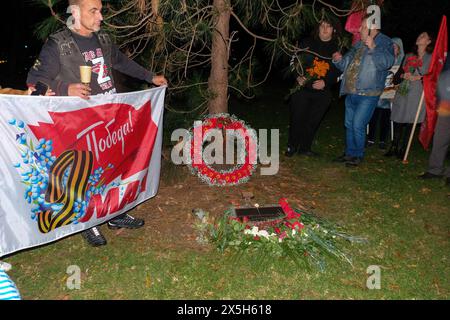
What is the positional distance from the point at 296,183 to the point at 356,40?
239cm

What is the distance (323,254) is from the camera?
3600mm

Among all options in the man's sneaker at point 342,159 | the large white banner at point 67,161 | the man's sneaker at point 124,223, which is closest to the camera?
the large white banner at point 67,161

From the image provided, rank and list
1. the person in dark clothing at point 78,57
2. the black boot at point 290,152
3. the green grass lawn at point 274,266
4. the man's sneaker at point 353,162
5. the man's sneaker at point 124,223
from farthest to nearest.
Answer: the black boot at point 290,152
the man's sneaker at point 353,162
the man's sneaker at point 124,223
the person in dark clothing at point 78,57
the green grass lawn at point 274,266

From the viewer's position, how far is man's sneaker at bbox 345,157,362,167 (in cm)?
612

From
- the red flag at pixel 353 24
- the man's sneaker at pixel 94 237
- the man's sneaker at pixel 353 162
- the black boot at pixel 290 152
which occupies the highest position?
the red flag at pixel 353 24

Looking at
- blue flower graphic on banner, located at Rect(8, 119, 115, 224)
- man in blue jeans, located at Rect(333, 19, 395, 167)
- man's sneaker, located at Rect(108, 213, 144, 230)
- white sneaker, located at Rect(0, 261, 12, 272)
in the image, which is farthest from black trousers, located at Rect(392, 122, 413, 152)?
white sneaker, located at Rect(0, 261, 12, 272)

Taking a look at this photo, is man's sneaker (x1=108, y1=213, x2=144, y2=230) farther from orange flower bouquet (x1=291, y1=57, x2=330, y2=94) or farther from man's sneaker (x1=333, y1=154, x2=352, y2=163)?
man's sneaker (x1=333, y1=154, x2=352, y2=163)

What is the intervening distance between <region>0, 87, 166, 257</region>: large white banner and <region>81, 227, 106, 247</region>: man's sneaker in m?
0.19

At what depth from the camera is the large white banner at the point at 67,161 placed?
302 centimetres

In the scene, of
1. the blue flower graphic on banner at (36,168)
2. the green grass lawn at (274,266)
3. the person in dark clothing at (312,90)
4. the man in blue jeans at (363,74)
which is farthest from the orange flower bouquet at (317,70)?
the blue flower graphic on banner at (36,168)

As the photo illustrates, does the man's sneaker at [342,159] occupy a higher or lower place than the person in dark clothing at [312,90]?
lower

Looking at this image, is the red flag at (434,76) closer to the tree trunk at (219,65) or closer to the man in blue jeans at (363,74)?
the man in blue jeans at (363,74)

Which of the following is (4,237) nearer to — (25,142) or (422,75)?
(25,142)
